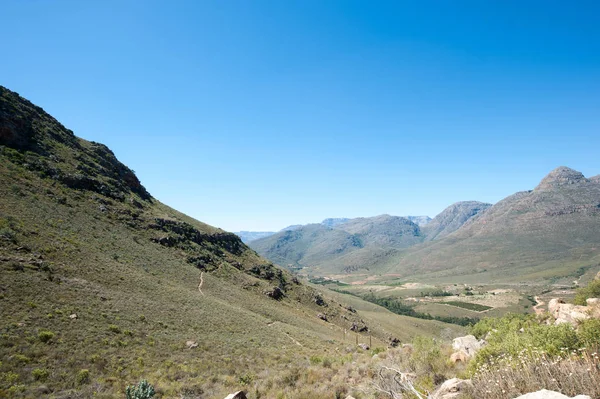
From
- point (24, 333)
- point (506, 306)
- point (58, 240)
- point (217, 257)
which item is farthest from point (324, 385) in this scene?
point (506, 306)

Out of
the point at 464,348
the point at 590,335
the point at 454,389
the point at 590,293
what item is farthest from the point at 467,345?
the point at 590,293

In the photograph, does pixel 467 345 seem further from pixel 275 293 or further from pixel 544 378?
pixel 275 293

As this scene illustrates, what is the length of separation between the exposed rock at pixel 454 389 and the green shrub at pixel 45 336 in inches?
947

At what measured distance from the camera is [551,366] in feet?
24.8

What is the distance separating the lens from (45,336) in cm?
1848

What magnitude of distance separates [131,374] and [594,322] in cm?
2476

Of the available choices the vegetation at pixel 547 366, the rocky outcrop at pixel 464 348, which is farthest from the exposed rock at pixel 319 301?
the vegetation at pixel 547 366

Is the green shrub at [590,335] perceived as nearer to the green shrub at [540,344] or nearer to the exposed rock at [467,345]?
the green shrub at [540,344]

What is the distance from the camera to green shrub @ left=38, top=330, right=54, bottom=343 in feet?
59.9

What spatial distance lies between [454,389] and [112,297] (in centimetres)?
3124

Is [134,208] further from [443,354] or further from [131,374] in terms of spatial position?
[443,354]

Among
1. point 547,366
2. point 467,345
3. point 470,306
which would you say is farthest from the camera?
point 470,306

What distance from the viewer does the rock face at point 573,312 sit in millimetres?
13580

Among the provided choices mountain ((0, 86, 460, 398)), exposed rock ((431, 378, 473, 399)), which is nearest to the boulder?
mountain ((0, 86, 460, 398))
